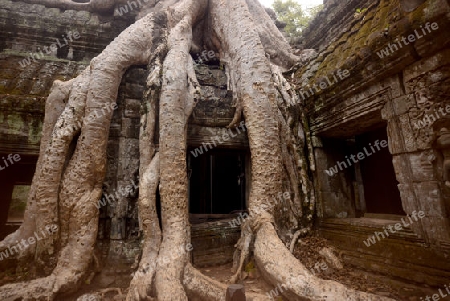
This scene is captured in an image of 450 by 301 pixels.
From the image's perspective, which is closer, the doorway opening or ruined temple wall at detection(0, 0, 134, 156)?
ruined temple wall at detection(0, 0, 134, 156)

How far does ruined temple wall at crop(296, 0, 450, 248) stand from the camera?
1982 millimetres

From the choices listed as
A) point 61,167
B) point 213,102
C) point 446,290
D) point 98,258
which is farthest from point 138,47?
point 446,290

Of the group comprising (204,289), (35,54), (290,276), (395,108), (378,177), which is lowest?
(204,289)

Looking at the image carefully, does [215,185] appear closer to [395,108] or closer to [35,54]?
[35,54]

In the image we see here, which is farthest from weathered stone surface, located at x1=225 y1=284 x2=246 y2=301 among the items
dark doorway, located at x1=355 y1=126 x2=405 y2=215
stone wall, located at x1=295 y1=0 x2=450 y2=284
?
dark doorway, located at x1=355 y1=126 x2=405 y2=215

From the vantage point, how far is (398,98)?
2.33 m

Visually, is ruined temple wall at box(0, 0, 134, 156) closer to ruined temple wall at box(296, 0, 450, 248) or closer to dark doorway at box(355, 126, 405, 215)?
ruined temple wall at box(296, 0, 450, 248)

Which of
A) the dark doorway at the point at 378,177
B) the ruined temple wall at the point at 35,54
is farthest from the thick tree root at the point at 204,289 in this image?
the dark doorway at the point at 378,177

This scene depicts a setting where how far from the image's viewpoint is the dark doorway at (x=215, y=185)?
7.30m

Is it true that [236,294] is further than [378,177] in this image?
No

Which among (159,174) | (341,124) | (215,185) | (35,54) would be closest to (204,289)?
(159,174)

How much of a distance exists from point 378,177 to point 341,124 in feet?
5.18

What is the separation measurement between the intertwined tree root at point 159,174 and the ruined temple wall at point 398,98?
0.53 metres

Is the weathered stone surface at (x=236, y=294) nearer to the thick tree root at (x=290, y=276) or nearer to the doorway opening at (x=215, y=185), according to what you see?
the thick tree root at (x=290, y=276)
